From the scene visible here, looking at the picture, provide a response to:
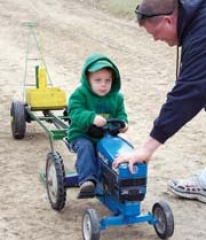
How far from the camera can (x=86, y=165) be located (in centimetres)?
416

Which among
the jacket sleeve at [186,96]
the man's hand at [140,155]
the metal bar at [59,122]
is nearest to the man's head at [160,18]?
the jacket sleeve at [186,96]

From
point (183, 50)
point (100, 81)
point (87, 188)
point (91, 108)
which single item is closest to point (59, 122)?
point (91, 108)

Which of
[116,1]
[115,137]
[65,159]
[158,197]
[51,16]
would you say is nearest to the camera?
[115,137]

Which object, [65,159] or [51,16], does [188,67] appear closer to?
[65,159]

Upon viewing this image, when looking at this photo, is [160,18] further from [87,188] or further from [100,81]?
[87,188]

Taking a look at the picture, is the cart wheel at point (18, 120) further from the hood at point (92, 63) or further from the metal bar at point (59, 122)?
the hood at point (92, 63)

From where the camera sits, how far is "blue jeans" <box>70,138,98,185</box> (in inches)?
163

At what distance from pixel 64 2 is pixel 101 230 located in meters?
11.7

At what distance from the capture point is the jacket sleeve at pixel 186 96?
9.98ft

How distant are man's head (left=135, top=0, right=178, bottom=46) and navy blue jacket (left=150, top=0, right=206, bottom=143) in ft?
0.12

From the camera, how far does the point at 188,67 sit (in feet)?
10.1

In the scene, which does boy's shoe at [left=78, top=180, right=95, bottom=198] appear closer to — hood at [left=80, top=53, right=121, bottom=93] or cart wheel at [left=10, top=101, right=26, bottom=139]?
hood at [left=80, top=53, right=121, bottom=93]

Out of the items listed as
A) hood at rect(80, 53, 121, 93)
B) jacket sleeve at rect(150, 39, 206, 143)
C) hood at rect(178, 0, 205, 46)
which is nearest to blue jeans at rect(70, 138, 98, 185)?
hood at rect(80, 53, 121, 93)

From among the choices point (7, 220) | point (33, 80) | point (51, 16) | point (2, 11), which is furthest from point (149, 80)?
point (2, 11)
